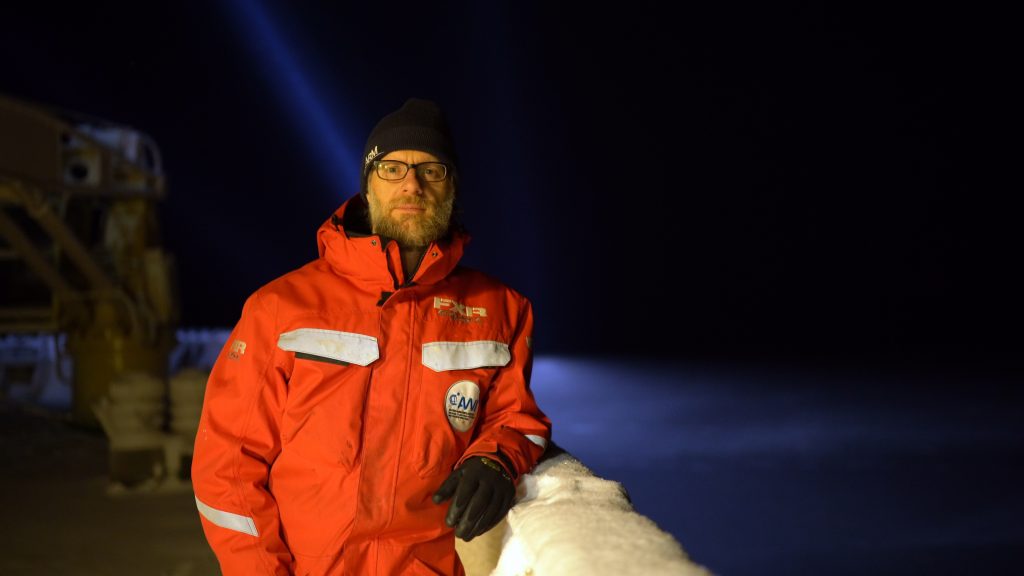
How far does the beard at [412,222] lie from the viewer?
275cm

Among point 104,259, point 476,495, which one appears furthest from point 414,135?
point 104,259

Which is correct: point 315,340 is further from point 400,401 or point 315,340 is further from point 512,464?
point 512,464

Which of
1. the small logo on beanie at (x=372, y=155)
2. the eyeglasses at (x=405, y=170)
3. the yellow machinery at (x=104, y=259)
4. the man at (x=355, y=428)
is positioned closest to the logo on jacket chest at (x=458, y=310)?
the man at (x=355, y=428)

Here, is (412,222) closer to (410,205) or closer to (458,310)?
(410,205)

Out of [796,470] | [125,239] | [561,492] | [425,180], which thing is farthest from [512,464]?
[796,470]

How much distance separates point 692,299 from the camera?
42.5 m

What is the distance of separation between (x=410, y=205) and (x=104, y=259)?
8830mm

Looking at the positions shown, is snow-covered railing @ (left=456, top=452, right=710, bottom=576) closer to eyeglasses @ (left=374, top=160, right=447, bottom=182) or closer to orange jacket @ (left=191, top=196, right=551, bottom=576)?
→ orange jacket @ (left=191, top=196, right=551, bottom=576)

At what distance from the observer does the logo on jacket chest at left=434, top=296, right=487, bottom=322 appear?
2.67 metres

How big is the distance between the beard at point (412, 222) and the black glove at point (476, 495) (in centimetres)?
66

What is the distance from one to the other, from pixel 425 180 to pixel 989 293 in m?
39.9

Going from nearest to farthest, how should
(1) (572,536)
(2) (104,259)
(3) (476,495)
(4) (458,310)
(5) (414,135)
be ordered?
(1) (572,536) < (3) (476,495) < (4) (458,310) < (5) (414,135) < (2) (104,259)

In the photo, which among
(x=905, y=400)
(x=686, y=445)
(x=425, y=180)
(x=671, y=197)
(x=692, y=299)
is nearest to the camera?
(x=425, y=180)

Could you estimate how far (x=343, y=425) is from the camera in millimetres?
2479
